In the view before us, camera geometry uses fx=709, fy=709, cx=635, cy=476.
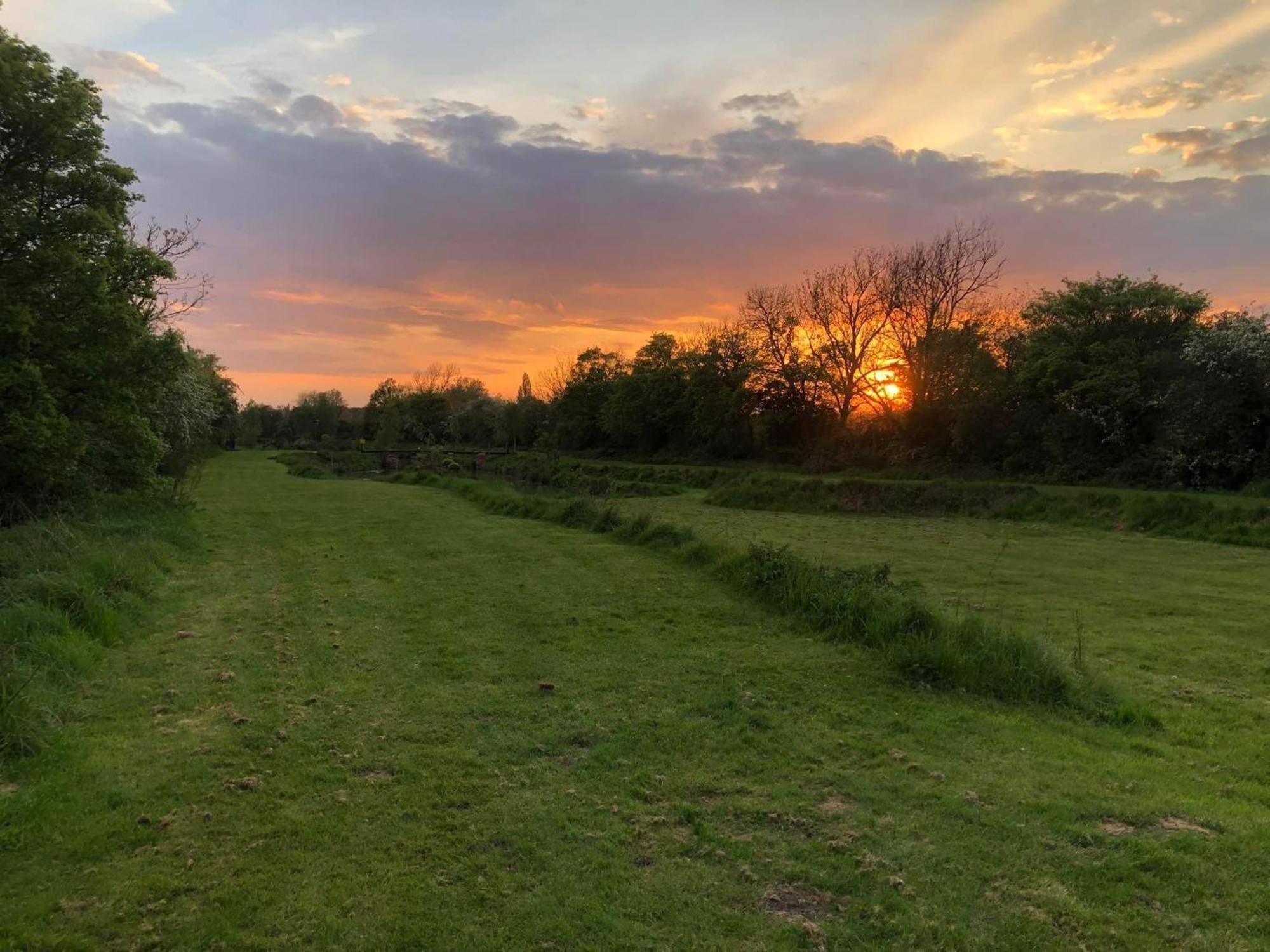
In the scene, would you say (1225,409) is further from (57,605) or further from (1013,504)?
(57,605)

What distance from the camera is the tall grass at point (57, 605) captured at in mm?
5617

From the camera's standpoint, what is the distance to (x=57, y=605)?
26.0 ft

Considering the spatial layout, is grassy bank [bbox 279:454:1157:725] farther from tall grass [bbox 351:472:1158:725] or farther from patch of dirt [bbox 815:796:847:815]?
patch of dirt [bbox 815:796:847:815]

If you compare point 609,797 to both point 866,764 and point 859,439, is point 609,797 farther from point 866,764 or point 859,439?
point 859,439

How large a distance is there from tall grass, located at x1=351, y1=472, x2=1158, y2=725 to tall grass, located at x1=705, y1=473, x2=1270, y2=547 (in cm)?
1484

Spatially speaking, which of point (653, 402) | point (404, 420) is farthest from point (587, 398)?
point (404, 420)

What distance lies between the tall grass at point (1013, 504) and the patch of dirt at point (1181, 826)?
19.5 m

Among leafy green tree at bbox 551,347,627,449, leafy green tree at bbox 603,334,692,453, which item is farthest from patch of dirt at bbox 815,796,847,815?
leafy green tree at bbox 551,347,627,449

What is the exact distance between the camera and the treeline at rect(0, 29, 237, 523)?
45.7 feet

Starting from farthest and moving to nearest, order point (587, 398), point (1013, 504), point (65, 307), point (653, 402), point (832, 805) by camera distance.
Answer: point (587, 398) → point (653, 402) → point (1013, 504) → point (65, 307) → point (832, 805)

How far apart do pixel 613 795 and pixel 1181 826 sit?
3.59 meters

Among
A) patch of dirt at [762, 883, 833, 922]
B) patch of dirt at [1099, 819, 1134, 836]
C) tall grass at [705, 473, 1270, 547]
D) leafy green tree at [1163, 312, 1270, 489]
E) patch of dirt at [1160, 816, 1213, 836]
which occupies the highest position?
leafy green tree at [1163, 312, 1270, 489]

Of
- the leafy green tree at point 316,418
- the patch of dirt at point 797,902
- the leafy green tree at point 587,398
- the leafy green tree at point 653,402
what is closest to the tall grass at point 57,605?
the patch of dirt at point 797,902

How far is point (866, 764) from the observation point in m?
5.42
